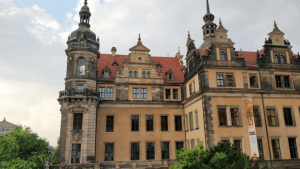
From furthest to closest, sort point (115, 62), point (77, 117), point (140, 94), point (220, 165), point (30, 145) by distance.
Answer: point (115, 62)
point (140, 94)
point (77, 117)
point (30, 145)
point (220, 165)

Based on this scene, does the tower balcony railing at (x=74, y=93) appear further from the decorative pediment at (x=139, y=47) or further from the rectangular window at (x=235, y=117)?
the rectangular window at (x=235, y=117)

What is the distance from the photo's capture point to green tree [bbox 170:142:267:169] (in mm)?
16531

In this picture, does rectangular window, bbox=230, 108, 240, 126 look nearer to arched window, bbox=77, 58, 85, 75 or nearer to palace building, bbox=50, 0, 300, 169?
palace building, bbox=50, 0, 300, 169

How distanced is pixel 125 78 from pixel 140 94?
3234mm

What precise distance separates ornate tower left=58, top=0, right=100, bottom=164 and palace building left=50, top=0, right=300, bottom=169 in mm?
120

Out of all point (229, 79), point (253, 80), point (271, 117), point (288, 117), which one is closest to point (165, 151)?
point (229, 79)

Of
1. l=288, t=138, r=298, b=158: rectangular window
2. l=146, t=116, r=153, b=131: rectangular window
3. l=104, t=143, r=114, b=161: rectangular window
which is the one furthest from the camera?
l=146, t=116, r=153, b=131: rectangular window

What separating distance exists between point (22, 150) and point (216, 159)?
73.7 ft

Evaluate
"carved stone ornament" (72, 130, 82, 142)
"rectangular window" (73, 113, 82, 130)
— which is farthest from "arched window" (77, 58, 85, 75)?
"carved stone ornament" (72, 130, 82, 142)

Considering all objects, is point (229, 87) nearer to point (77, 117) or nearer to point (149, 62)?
point (149, 62)

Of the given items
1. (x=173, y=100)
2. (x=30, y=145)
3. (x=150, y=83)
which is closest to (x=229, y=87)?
(x=173, y=100)

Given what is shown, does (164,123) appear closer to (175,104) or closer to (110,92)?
(175,104)

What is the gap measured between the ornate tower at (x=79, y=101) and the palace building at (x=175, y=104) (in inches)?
4.7

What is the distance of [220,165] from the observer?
1652cm
